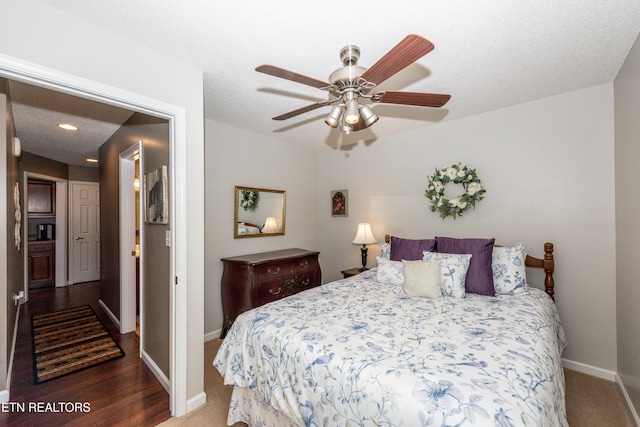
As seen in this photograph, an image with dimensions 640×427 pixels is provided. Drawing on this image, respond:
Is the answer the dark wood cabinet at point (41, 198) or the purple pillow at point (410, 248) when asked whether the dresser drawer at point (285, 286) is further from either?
the dark wood cabinet at point (41, 198)

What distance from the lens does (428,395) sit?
1.09 meters

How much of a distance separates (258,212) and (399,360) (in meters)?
2.83

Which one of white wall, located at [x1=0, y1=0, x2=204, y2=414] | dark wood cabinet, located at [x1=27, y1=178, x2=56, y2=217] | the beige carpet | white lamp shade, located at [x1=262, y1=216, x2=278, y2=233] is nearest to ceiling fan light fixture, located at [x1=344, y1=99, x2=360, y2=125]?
white wall, located at [x1=0, y1=0, x2=204, y2=414]

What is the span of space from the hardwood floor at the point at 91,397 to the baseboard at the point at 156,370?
0.11 feet

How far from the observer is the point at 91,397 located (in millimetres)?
2215

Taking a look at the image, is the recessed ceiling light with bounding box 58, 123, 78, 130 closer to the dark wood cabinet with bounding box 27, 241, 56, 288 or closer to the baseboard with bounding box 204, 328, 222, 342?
the baseboard with bounding box 204, 328, 222, 342

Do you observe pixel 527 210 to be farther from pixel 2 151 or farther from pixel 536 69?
pixel 2 151

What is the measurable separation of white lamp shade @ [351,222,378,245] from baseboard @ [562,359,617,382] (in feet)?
7.02

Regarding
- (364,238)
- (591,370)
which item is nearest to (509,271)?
(591,370)

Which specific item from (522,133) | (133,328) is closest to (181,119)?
(133,328)

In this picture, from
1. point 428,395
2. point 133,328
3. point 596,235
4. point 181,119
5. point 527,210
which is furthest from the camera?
point 133,328

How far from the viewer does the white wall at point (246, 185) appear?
331cm

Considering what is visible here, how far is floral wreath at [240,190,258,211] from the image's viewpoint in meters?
3.64

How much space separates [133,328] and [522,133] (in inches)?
189
